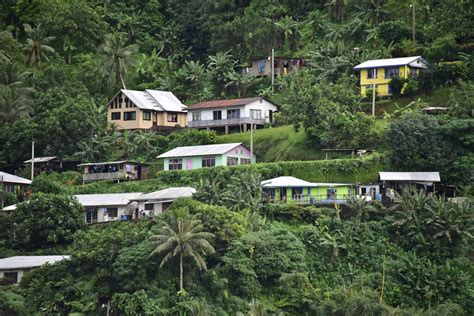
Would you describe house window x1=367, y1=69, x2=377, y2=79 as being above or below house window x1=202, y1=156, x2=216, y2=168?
above

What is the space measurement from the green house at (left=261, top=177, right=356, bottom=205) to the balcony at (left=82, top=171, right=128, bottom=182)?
14742 mm

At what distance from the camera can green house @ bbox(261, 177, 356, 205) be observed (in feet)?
228

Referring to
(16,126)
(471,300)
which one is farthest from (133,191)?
(471,300)

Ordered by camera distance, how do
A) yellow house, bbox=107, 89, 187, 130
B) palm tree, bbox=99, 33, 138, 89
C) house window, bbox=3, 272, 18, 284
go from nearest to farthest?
house window, bbox=3, 272, 18, 284 → yellow house, bbox=107, 89, 187, 130 → palm tree, bbox=99, 33, 138, 89

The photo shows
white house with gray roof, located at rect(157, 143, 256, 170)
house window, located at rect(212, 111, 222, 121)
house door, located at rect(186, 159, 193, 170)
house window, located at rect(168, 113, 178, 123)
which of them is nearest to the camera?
white house with gray roof, located at rect(157, 143, 256, 170)

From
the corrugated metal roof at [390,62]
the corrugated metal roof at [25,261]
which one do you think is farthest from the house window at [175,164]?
the corrugated metal roof at [25,261]

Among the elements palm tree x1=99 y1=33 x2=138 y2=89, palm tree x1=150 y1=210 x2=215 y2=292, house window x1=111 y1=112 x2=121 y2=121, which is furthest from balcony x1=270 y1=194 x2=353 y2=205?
palm tree x1=99 y1=33 x2=138 y2=89

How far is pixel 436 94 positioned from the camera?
81.8m

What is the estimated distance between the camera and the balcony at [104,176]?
8150cm

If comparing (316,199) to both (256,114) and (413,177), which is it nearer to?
(413,177)

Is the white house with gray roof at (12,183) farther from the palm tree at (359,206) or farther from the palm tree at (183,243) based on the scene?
the palm tree at (359,206)

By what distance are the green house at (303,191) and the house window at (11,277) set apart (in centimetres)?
1679

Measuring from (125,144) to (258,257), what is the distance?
27555 mm

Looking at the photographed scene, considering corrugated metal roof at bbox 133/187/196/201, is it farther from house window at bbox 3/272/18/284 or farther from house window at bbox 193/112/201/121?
house window at bbox 193/112/201/121
